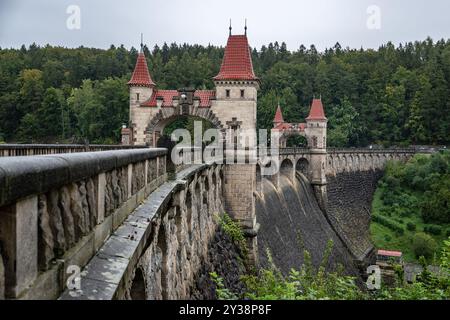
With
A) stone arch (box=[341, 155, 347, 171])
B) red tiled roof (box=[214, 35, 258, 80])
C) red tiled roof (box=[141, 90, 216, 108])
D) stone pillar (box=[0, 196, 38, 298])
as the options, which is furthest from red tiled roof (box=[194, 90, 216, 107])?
stone arch (box=[341, 155, 347, 171])

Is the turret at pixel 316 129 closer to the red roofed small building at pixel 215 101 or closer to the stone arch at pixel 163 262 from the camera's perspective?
the red roofed small building at pixel 215 101

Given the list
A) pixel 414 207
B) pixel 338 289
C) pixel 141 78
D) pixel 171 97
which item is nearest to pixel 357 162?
pixel 414 207

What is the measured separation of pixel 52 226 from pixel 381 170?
6634 cm

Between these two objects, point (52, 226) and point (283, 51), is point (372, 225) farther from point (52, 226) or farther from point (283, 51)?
point (283, 51)

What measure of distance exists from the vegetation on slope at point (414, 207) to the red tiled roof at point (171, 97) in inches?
1037

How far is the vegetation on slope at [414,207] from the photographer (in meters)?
44.3

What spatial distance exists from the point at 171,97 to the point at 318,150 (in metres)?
24.2

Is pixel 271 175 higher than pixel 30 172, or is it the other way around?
pixel 30 172

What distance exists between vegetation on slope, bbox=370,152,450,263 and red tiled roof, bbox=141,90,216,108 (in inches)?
1037

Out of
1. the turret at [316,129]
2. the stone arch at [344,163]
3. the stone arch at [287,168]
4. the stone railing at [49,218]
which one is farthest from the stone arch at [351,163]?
the stone railing at [49,218]

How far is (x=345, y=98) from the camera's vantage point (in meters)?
80.8

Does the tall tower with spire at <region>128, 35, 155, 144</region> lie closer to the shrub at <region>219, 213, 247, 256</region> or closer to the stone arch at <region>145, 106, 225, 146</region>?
the stone arch at <region>145, 106, 225, 146</region>

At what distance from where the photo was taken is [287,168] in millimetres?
40875

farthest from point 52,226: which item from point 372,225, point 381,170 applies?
point 381,170
